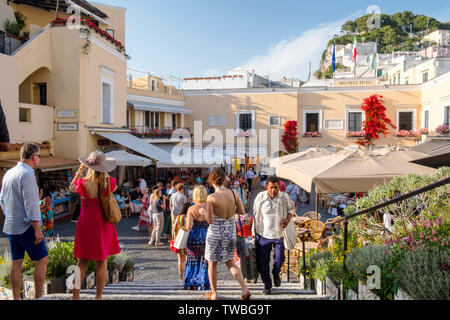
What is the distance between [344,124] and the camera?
26.6 meters

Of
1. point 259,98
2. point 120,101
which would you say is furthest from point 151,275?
point 259,98

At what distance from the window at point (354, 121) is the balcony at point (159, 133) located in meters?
11.9

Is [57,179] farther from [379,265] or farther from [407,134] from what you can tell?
[407,134]

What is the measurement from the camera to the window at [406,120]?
2593 cm

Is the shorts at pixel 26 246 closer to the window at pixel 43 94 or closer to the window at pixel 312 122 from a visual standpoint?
the window at pixel 43 94

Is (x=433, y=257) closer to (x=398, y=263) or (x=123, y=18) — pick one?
(x=398, y=263)

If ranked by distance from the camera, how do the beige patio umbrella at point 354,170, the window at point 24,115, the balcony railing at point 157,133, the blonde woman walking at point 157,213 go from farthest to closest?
the balcony railing at point 157,133 → the window at point 24,115 → the blonde woman walking at point 157,213 → the beige patio umbrella at point 354,170

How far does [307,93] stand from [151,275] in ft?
73.2

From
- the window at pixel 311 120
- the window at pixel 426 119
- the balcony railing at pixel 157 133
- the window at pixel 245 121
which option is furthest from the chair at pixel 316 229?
the window at pixel 426 119

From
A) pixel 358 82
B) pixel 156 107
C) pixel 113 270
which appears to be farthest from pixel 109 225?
pixel 358 82

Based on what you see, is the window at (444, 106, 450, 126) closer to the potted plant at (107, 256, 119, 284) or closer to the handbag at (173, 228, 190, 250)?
the handbag at (173, 228, 190, 250)

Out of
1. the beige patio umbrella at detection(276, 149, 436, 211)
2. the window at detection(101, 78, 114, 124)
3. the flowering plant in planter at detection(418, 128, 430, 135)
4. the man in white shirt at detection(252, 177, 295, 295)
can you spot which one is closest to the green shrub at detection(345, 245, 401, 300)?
the man in white shirt at detection(252, 177, 295, 295)
